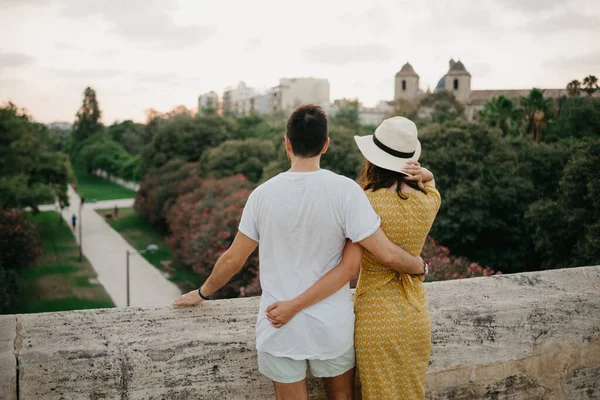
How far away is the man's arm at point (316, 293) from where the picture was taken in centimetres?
213

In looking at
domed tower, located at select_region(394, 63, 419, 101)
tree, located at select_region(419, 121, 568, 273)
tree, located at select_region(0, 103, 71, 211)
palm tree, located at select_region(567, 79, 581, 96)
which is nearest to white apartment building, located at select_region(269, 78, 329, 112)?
domed tower, located at select_region(394, 63, 419, 101)

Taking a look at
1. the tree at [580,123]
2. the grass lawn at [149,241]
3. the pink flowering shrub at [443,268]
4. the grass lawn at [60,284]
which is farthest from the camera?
the tree at [580,123]

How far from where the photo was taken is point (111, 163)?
235 feet

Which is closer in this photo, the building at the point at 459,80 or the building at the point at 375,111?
the building at the point at 459,80

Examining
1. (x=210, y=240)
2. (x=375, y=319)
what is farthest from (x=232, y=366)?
(x=210, y=240)

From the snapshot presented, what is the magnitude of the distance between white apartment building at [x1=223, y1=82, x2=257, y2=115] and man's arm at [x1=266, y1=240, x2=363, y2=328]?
120 meters

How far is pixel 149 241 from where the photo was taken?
114 feet

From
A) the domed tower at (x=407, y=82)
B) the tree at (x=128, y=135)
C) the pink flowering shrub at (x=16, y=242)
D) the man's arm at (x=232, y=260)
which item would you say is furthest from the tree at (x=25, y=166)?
the domed tower at (x=407, y=82)

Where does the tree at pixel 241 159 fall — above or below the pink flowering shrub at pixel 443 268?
above

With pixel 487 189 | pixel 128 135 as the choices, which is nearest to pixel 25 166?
pixel 487 189

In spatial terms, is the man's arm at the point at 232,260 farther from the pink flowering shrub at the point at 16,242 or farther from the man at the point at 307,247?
the pink flowering shrub at the point at 16,242

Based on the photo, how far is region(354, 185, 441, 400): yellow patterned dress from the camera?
225 centimetres

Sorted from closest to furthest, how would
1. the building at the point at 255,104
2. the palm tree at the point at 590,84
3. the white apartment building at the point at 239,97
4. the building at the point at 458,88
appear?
the palm tree at the point at 590,84
the building at the point at 458,88
the building at the point at 255,104
the white apartment building at the point at 239,97

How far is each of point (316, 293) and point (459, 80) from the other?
3460 inches
